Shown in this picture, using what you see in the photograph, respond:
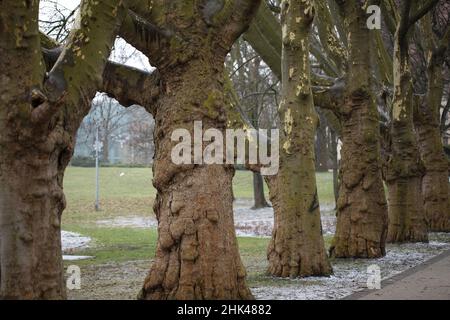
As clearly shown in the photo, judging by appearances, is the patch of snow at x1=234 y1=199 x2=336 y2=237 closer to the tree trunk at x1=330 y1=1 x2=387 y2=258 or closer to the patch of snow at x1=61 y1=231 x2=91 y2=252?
the patch of snow at x1=61 y1=231 x2=91 y2=252

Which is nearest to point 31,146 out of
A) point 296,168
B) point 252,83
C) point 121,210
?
point 296,168

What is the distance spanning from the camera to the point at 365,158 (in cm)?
1437

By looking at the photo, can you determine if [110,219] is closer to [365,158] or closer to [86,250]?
[86,250]

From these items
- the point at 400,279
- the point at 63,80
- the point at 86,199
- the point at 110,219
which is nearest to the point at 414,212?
the point at 400,279

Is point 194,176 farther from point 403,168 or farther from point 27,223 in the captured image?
point 403,168

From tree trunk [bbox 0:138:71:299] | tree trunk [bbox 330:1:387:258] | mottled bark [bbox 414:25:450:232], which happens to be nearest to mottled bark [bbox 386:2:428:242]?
tree trunk [bbox 330:1:387:258]

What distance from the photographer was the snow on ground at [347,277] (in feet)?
31.7

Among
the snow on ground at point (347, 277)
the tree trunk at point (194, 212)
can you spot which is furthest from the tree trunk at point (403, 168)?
the tree trunk at point (194, 212)

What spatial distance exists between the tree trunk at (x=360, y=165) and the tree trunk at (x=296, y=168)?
273cm

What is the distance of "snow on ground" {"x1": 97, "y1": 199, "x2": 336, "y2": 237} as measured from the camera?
2341 cm

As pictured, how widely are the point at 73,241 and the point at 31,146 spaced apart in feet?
47.6

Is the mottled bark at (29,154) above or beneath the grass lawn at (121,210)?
above

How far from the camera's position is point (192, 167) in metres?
8.58

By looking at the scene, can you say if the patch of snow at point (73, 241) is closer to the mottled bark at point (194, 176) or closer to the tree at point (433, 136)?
the mottled bark at point (194, 176)
